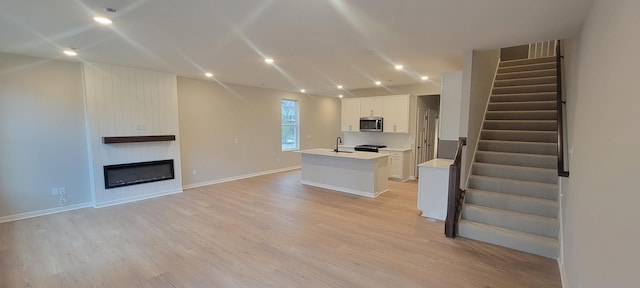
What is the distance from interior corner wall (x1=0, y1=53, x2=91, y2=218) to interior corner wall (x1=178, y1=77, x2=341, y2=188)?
5.78 feet

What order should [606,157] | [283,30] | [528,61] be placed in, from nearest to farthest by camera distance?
[606,157] < [283,30] < [528,61]

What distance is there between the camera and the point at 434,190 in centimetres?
416

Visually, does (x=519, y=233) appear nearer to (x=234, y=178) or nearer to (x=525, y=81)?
(x=525, y=81)

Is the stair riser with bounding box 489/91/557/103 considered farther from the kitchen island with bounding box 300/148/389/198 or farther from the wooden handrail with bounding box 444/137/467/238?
the wooden handrail with bounding box 444/137/467/238

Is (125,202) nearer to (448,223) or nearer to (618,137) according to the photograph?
(448,223)

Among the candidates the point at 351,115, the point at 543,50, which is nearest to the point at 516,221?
the point at 351,115

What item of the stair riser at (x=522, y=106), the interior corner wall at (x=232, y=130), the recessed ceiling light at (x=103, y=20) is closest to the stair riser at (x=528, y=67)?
the stair riser at (x=522, y=106)

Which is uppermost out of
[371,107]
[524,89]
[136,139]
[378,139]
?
[524,89]

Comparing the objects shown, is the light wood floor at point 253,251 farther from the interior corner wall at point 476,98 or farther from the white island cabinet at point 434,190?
the interior corner wall at point 476,98

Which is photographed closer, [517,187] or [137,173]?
[517,187]

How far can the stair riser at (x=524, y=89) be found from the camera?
5.08 metres

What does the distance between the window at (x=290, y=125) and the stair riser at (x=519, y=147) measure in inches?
210

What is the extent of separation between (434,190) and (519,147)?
1.51 metres

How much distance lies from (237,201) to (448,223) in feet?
11.6
